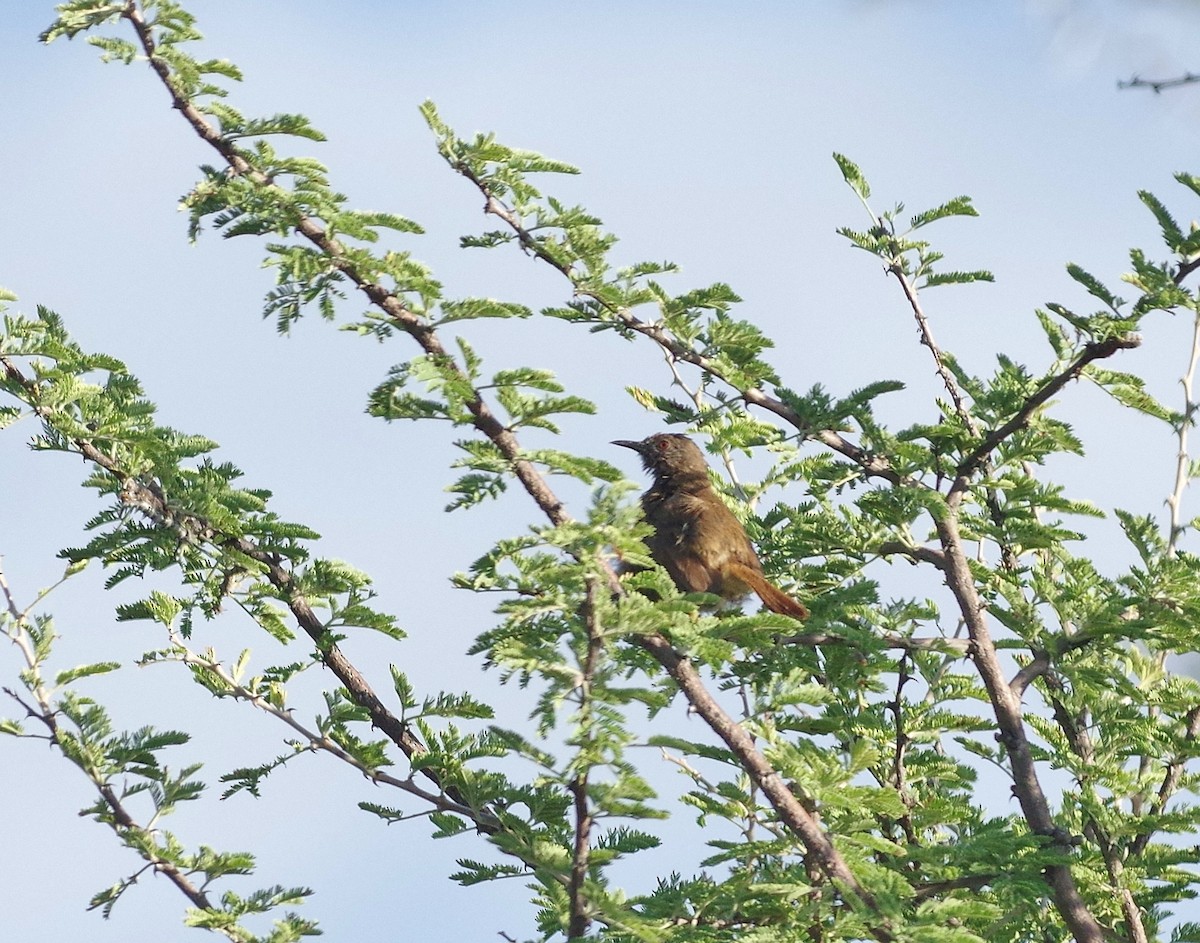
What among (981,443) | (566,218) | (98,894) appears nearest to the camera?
(98,894)

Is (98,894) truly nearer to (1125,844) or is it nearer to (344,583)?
(344,583)

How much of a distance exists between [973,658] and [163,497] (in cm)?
307

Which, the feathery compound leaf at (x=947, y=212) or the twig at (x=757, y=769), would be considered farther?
the feathery compound leaf at (x=947, y=212)

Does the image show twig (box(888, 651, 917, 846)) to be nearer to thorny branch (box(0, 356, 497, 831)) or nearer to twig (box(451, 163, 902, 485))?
twig (box(451, 163, 902, 485))

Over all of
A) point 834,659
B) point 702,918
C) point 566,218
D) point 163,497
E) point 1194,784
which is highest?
point 566,218

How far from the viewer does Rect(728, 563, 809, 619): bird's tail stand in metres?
6.30

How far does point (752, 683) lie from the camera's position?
566 cm

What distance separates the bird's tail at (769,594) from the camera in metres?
6.30

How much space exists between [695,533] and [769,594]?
91 cm

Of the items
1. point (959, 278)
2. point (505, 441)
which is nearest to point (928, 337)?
point (959, 278)

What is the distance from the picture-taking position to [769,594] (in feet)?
21.0

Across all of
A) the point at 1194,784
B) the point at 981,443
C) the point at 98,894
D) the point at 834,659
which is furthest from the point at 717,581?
the point at 98,894

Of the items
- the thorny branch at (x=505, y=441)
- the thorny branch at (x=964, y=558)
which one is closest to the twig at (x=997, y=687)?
the thorny branch at (x=964, y=558)

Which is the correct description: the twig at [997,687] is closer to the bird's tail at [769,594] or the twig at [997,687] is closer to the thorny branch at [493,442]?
the bird's tail at [769,594]
